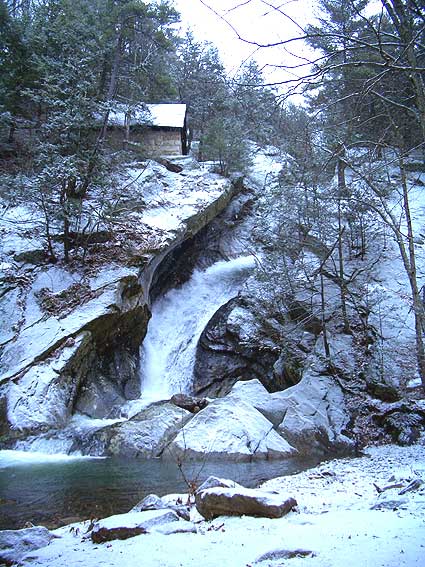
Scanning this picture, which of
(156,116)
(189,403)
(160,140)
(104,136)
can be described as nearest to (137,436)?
(189,403)

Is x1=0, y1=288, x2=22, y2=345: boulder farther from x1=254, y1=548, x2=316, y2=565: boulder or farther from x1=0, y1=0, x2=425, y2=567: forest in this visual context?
x1=254, y1=548, x2=316, y2=565: boulder

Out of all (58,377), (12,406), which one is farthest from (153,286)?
(12,406)

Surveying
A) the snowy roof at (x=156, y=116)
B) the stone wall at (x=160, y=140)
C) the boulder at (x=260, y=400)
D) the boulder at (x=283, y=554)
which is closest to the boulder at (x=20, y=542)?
the boulder at (x=283, y=554)

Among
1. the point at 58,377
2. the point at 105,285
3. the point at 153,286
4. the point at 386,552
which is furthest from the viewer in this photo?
the point at 153,286

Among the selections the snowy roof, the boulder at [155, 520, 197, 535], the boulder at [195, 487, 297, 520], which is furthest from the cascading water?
the snowy roof

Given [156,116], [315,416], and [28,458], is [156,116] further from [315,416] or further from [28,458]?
[28,458]

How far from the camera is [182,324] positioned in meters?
16.1

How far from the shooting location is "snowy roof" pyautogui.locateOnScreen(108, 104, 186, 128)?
21.6 metres

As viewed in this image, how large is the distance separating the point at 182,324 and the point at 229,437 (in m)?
7.47

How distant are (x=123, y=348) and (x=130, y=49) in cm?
1905

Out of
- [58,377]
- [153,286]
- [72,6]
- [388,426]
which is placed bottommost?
[388,426]

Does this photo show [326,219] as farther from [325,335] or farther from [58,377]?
[58,377]

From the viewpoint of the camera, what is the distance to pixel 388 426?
9672 millimetres

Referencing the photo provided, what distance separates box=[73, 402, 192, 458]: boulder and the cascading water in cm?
193
